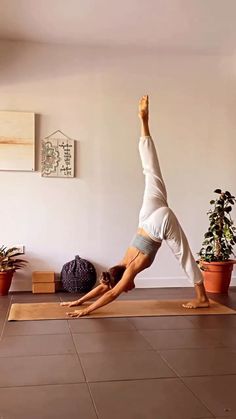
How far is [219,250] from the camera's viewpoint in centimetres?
501

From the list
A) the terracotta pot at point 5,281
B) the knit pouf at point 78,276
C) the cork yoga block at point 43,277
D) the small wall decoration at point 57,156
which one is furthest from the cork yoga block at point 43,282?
the small wall decoration at point 57,156

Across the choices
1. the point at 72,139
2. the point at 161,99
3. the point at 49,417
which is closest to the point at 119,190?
the point at 72,139

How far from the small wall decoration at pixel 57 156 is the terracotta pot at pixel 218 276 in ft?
6.12

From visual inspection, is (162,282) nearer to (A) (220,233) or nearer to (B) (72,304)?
(A) (220,233)

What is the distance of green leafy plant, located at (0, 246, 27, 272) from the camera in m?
4.74

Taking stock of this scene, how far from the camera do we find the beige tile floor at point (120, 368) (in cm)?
191

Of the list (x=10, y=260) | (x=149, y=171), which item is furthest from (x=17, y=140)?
(x=149, y=171)

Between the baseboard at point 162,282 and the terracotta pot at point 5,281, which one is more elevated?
the terracotta pot at point 5,281

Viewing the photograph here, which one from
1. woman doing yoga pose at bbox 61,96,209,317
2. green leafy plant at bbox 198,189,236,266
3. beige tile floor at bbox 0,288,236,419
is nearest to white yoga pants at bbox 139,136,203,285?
woman doing yoga pose at bbox 61,96,209,317

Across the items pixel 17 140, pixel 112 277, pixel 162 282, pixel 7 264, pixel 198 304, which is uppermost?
pixel 17 140

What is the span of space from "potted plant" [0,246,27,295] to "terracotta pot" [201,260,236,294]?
6.60 ft

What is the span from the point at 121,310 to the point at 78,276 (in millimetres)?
1086

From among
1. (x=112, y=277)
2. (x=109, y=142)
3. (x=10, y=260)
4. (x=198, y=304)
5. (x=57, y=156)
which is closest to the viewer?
(x=112, y=277)

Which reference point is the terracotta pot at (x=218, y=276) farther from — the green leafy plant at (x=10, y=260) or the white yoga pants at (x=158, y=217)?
the green leafy plant at (x=10, y=260)
